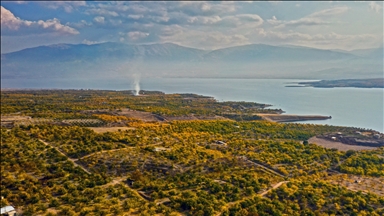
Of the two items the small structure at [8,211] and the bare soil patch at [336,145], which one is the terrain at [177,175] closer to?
the small structure at [8,211]

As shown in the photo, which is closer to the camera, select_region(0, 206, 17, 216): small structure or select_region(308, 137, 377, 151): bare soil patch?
select_region(0, 206, 17, 216): small structure

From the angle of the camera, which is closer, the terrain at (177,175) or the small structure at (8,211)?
the small structure at (8,211)

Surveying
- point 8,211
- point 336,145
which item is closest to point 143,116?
point 336,145

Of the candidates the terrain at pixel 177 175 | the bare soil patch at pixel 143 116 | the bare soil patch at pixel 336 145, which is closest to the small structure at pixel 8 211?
the terrain at pixel 177 175

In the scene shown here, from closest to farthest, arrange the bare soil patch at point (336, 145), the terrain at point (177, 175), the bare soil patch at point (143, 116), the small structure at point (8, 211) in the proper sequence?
1. the small structure at point (8, 211)
2. the terrain at point (177, 175)
3. the bare soil patch at point (336, 145)
4. the bare soil patch at point (143, 116)

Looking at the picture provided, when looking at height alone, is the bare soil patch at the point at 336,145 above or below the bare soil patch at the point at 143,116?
below

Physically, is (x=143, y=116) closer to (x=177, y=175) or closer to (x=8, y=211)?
(x=177, y=175)

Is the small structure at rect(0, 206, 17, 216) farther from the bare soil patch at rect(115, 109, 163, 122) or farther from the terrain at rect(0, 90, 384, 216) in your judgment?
the bare soil patch at rect(115, 109, 163, 122)

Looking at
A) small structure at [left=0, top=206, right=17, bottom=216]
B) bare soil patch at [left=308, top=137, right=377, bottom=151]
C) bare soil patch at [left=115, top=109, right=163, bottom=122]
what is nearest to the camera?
small structure at [left=0, top=206, right=17, bottom=216]

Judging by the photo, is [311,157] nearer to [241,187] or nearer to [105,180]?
[241,187]

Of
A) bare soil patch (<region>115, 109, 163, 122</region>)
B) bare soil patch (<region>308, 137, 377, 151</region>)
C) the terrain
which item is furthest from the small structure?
bare soil patch (<region>115, 109, 163, 122</region>)

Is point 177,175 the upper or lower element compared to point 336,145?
upper
